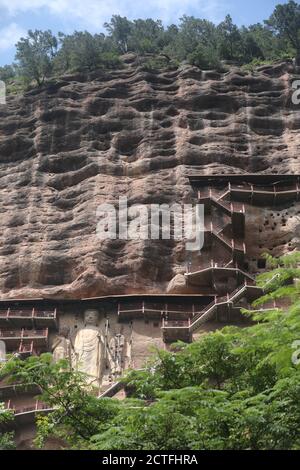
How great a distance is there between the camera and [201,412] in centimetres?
1507

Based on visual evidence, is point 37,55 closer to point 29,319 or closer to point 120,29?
point 120,29

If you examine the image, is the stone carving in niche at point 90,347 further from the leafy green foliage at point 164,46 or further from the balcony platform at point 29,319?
the leafy green foliage at point 164,46

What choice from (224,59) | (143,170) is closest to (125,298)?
(143,170)

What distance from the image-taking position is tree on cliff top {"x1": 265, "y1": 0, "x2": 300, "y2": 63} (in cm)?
5419

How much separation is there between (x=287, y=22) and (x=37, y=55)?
53.0ft

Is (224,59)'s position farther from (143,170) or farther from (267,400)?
(267,400)

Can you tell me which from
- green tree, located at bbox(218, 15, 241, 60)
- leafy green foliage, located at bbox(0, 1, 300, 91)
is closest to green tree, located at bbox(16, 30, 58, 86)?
leafy green foliage, located at bbox(0, 1, 300, 91)

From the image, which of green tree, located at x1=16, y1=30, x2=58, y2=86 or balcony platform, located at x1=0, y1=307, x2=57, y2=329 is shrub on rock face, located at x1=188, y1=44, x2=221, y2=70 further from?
balcony platform, located at x1=0, y1=307, x2=57, y2=329

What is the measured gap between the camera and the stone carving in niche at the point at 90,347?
104 ft

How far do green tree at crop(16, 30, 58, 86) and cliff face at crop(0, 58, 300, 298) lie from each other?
15.4ft

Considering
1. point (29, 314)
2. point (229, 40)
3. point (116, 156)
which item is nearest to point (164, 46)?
point (229, 40)

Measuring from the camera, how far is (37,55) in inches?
2207

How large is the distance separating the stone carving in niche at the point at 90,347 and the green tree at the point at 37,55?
20522 mm

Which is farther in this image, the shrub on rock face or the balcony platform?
the shrub on rock face
